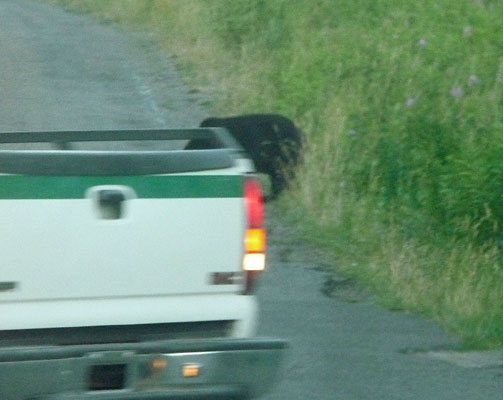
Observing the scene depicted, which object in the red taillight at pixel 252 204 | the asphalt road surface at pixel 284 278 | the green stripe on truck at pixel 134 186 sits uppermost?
the green stripe on truck at pixel 134 186

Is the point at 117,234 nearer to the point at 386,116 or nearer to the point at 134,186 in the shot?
the point at 134,186

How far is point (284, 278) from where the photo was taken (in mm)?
8867

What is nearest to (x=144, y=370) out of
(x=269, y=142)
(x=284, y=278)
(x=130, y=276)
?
(x=130, y=276)

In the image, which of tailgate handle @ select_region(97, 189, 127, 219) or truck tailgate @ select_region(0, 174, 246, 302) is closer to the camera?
truck tailgate @ select_region(0, 174, 246, 302)

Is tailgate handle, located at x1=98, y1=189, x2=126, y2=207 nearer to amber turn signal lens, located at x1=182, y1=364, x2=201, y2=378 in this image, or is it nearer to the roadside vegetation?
amber turn signal lens, located at x1=182, y1=364, x2=201, y2=378

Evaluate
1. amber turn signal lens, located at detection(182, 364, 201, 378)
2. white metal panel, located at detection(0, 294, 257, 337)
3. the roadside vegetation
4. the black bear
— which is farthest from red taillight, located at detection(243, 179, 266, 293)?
the black bear

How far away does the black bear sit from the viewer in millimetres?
10758

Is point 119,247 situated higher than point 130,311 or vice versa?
point 119,247

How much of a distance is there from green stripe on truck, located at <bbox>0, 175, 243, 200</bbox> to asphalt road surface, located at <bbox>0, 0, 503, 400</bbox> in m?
1.78

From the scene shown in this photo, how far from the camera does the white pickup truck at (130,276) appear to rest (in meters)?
4.52

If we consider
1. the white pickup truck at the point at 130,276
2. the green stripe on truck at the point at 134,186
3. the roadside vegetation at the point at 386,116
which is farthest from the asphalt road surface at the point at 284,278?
the green stripe on truck at the point at 134,186

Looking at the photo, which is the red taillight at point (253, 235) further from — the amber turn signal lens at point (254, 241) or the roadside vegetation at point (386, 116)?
the roadside vegetation at point (386, 116)

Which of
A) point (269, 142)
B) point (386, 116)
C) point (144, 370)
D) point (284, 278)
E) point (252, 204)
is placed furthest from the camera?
point (386, 116)

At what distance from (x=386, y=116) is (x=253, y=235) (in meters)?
7.09
